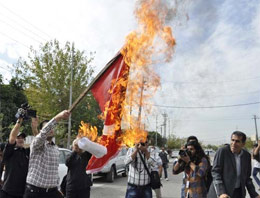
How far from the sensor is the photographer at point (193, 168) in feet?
13.4

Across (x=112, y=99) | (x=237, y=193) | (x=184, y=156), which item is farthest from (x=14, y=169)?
(x=237, y=193)

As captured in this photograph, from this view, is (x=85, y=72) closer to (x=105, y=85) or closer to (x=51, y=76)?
(x=51, y=76)

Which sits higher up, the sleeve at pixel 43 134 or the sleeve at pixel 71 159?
the sleeve at pixel 43 134

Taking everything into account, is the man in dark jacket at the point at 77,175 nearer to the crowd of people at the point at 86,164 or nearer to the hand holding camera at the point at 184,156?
the crowd of people at the point at 86,164

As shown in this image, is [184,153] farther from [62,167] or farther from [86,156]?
[62,167]

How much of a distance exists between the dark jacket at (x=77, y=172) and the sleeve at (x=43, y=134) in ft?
3.34

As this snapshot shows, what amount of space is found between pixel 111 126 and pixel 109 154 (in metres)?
0.46

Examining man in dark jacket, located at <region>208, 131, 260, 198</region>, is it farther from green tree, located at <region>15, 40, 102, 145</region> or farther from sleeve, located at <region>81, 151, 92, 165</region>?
green tree, located at <region>15, 40, 102, 145</region>

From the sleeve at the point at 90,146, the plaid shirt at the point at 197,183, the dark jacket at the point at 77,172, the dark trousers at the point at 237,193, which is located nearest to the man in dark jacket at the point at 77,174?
the dark jacket at the point at 77,172

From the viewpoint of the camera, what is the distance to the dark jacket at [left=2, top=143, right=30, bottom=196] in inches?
156

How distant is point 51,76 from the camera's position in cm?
2244

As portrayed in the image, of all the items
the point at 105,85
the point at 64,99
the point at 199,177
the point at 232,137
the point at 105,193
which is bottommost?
the point at 105,193

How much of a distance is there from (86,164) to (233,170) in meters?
2.35

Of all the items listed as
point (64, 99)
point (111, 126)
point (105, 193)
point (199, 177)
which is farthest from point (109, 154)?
point (64, 99)
